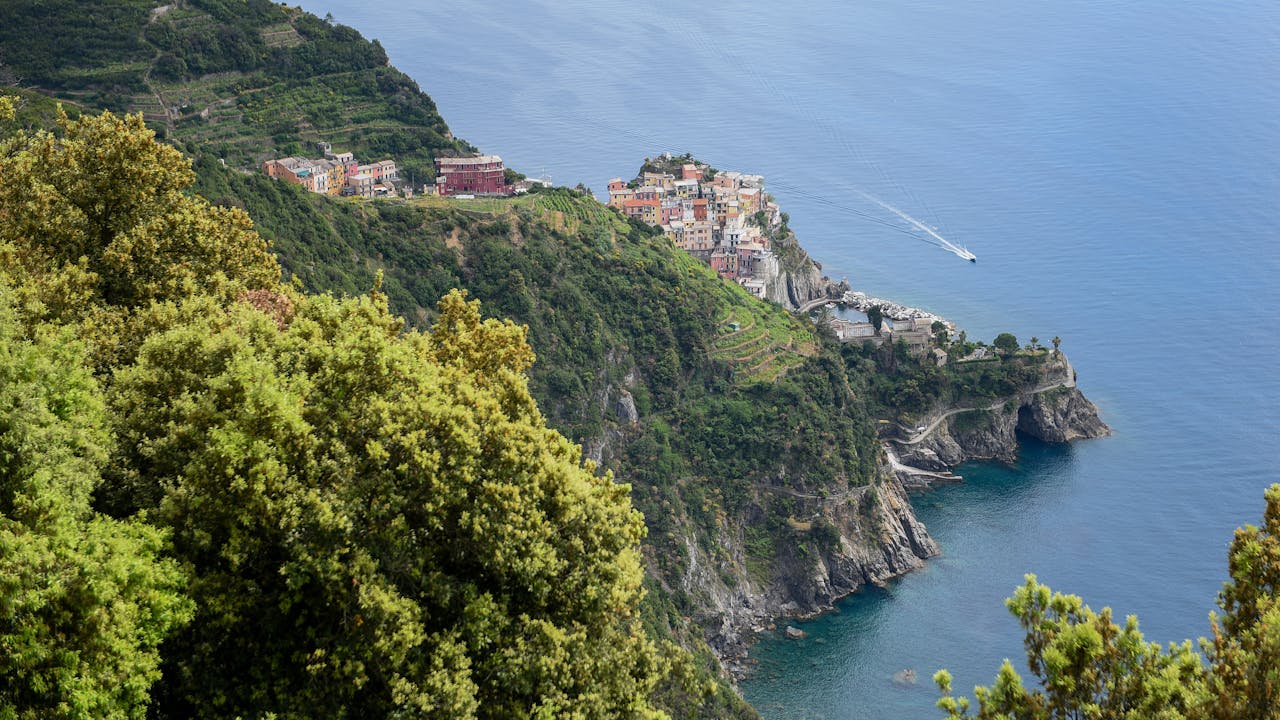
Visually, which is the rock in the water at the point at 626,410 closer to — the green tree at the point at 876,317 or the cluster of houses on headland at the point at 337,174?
the cluster of houses on headland at the point at 337,174

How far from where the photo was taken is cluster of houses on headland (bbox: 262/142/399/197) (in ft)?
191

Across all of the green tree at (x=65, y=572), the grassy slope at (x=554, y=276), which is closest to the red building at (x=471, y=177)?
the grassy slope at (x=554, y=276)

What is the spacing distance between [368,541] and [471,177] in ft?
172

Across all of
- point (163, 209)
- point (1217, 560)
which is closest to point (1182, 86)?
point (1217, 560)

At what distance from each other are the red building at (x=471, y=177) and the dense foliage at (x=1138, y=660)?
181 ft

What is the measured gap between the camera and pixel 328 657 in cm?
1311

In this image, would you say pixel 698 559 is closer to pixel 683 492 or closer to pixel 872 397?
pixel 683 492

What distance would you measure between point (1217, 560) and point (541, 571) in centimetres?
5309

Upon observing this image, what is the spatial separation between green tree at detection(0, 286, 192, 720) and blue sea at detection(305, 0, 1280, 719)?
38927 mm

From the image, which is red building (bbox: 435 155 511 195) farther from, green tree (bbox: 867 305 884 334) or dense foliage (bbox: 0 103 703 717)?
dense foliage (bbox: 0 103 703 717)

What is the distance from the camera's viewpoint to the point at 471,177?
64.2m

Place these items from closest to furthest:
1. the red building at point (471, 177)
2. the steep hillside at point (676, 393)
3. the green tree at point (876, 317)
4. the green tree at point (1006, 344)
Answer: the steep hillside at point (676, 393)
the red building at point (471, 177)
the green tree at point (1006, 344)
the green tree at point (876, 317)

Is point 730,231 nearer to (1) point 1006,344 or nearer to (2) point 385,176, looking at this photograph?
(1) point 1006,344

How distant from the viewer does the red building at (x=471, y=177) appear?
210 feet
